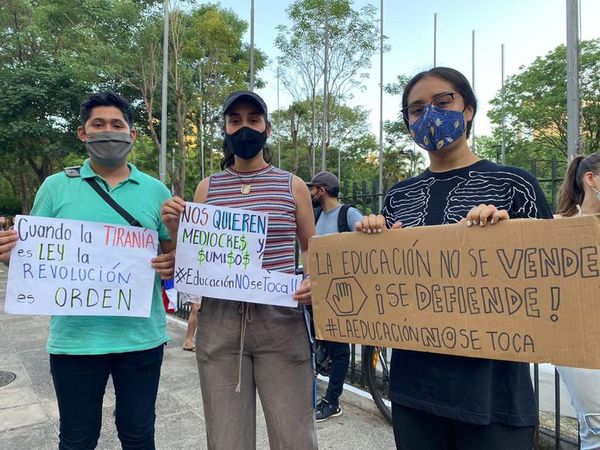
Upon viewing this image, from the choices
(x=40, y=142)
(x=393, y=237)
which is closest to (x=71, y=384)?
(x=393, y=237)

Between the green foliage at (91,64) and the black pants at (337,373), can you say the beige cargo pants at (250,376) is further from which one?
the green foliage at (91,64)

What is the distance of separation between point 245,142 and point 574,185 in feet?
5.57

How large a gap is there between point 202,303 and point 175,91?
625 inches

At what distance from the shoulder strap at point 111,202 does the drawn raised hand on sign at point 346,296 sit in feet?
3.20

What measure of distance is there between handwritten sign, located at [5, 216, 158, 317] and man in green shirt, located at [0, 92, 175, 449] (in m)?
0.05

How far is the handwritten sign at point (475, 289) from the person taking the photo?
1.34 metres

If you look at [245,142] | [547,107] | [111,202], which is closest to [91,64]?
[111,202]

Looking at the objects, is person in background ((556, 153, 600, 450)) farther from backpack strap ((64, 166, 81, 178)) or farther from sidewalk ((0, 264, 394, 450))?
backpack strap ((64, 166, 81, 178))

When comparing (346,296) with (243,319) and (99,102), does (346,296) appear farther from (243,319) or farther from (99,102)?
(99,102)

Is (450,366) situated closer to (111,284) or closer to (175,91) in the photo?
(111,284)

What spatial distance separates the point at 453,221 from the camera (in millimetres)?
1562

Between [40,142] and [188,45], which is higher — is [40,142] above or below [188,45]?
below

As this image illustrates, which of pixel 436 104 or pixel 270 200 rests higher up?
pixel 436 104

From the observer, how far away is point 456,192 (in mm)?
1565
